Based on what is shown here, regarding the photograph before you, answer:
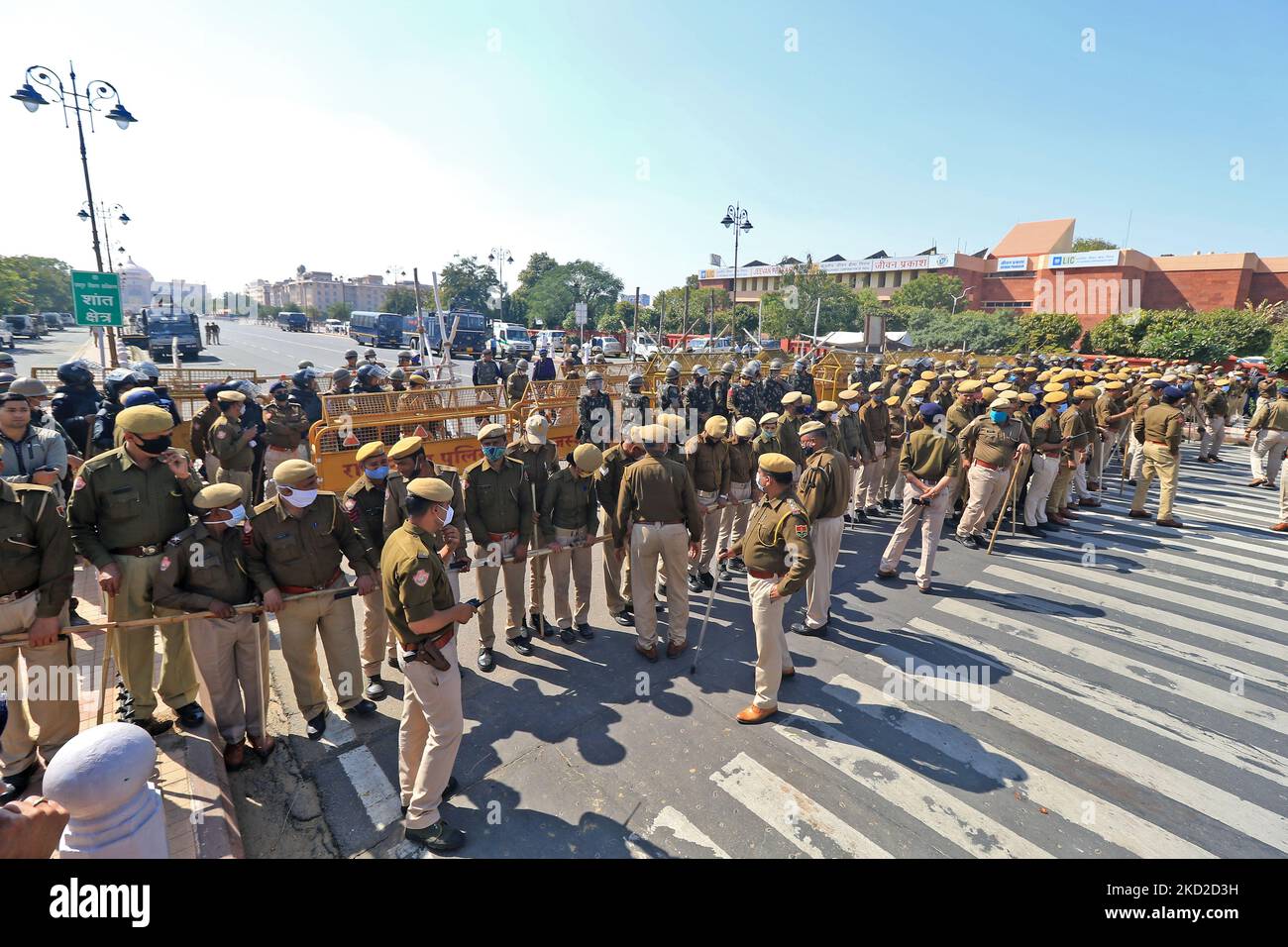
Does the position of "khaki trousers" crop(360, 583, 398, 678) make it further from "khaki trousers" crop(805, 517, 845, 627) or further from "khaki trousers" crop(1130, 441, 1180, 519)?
"khaki trousers" crop(1130, 441, 1180, 519)

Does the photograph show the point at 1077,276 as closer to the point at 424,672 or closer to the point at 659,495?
the point at 659,495

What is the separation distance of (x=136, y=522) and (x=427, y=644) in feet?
8.53

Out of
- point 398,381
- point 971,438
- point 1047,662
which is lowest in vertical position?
point 1047,662

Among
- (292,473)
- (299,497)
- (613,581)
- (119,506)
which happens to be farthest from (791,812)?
(119,506)

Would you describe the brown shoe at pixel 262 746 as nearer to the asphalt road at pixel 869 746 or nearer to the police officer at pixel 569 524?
the asphalt road at pixel 869 746

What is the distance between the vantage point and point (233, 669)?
4461mm

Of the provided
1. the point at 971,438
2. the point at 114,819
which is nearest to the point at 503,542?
the point at 114,819

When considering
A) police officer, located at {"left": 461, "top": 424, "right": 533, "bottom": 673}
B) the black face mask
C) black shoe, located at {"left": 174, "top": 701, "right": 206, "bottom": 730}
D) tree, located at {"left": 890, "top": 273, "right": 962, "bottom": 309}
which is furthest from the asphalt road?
tree, located at {"left": 890, "top": 273, "right": 962, "bottom": 309}

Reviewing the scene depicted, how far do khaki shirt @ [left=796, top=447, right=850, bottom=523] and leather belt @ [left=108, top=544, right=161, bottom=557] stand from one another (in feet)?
18.4
